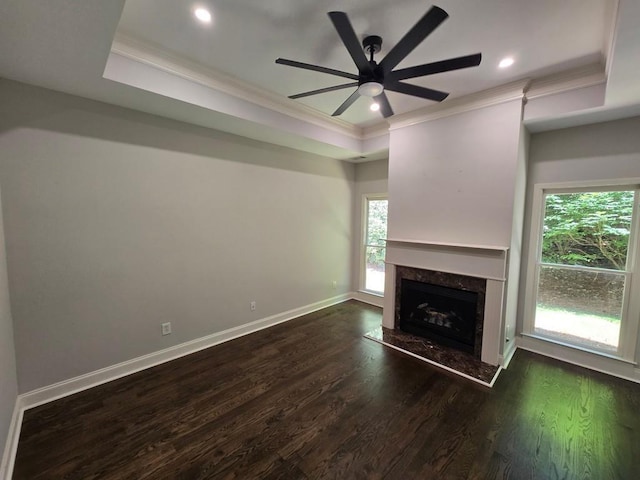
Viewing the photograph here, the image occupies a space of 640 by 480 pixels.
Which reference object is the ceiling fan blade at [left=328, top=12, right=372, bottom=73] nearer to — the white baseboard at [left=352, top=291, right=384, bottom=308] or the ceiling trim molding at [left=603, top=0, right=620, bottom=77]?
the ceiling trim molding at [left=603, top=0, right=620, bottom=77]

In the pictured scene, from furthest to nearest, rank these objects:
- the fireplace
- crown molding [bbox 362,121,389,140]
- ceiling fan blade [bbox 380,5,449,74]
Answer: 1. crown molding [bbox 362,121,389,140]
2. the fireplace
3. ceiling fan blade [bbox 380,5,449,74]

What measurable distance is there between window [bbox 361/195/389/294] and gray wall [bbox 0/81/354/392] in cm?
161

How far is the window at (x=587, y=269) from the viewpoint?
2.70 m

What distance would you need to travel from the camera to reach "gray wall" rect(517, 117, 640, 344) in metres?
2.62

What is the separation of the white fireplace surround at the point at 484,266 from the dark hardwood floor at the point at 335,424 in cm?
33

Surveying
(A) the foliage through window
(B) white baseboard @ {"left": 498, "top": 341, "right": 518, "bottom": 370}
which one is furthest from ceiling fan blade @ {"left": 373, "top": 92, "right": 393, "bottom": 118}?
(B) white baseboard @ {"left": 498, "top": 341, "right": 518, "bottom": 370}

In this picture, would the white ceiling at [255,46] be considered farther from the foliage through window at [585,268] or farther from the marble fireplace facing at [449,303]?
the marble fireplace facing at [449,303]

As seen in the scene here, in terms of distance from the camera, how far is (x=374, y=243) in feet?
16.2

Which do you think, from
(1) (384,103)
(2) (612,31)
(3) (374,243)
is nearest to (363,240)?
(3) (374,243)

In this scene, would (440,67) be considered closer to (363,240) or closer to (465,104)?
(465,104)

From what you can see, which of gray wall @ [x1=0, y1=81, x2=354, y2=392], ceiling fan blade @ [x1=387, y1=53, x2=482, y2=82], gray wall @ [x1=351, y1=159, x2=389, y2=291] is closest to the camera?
ceiling fan blade @ [x1=387, y1=53, x2=482, y2=82]

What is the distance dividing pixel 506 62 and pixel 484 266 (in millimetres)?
1946

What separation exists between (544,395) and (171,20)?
435 centimetres

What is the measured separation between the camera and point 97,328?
249cm
